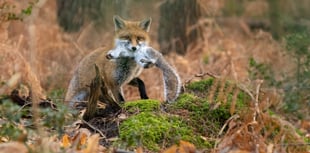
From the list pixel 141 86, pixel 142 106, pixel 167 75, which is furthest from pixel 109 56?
pixel 142 106

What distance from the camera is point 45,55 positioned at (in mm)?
13438

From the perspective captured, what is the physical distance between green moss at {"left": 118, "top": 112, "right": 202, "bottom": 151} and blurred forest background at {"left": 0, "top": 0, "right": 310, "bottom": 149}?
9.96ft

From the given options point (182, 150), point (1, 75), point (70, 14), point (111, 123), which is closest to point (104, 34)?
point (70, 14)

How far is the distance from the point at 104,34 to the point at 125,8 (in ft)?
4.39

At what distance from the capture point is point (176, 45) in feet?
49.8

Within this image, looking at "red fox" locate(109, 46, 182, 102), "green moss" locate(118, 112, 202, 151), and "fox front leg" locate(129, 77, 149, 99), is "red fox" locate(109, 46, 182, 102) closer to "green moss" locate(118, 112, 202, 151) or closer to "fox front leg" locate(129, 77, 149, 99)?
"green moss" locate(118, 112, 202, 151)

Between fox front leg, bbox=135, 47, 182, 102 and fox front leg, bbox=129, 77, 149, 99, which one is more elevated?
fox front leg, bbox=135, 47, 182, 102

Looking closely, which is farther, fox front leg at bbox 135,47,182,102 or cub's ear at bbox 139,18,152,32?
cub's ear at bbox 139,18,152,32

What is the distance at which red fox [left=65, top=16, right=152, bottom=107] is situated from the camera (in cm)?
888

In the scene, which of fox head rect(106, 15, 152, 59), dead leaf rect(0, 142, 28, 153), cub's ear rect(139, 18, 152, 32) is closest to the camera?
dead leaf rect(0, 142, 28, 153)

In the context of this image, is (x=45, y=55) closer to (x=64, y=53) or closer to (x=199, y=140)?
(x=64, y=53)

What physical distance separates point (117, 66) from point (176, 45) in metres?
6.30

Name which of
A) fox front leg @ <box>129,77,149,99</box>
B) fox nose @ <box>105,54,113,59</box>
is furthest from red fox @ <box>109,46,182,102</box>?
fox nose @ <box>105,54,113,59</box>

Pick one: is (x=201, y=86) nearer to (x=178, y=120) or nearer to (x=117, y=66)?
(x=178, y=120)
